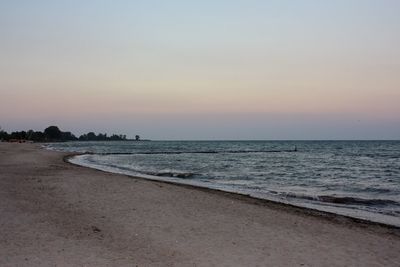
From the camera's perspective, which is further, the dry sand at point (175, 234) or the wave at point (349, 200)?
the wave at point (349, 200)

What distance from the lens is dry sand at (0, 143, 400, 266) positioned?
25.6 feet

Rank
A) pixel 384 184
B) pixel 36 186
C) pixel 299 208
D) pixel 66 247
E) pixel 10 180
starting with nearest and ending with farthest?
pixel 66 247, pixel 299 208, pixel 36 186, pixel 10 180, pixel 384 184

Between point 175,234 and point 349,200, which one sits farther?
point 349,200

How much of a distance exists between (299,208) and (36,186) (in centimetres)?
1011

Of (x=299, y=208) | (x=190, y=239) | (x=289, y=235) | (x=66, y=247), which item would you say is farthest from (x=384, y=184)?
(x=66, y=247)

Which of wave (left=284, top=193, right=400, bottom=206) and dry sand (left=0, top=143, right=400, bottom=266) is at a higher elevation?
dry sand (left=0, top=143, right=400, bottom=266)

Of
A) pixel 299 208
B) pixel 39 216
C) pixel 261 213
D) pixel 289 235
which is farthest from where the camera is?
pixel 299 208

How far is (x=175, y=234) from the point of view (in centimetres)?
967

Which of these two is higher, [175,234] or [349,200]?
[175,234]

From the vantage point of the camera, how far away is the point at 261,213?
516 inches

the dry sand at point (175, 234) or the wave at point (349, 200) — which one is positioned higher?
the dry sand at point (175, 234)

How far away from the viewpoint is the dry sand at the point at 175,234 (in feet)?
25.6

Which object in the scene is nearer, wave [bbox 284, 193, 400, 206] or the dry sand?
the dry sand

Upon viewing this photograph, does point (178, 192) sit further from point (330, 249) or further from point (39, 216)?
point (330, 249)
